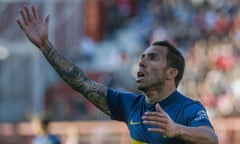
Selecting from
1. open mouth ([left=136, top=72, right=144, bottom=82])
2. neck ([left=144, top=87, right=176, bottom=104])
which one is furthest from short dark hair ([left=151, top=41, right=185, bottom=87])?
open mouth ([left=136, top=72, right=144, bottom=82])

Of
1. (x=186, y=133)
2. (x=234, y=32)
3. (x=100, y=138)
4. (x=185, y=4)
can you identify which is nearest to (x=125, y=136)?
(x=100, y=138)

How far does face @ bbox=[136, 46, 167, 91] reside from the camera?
6.92 metres

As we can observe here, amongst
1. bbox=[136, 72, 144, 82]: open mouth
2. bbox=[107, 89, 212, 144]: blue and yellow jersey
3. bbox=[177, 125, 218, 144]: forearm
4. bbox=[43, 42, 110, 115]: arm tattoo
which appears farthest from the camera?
bbox=[43, 42, 110, 115]: arm tattoo

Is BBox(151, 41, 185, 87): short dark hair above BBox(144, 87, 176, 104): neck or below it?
above

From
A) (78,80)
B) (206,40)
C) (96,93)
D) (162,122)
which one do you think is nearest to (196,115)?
(162,122)

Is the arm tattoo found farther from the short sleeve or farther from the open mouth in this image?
the short sleeve

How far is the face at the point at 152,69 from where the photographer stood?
6.92 metres

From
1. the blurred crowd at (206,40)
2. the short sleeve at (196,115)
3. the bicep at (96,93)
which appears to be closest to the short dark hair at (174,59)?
the short sleeve at (196,115)

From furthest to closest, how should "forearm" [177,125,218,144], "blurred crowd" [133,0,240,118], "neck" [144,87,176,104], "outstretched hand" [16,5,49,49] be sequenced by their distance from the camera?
"blurred crowd" [133,0,240,118] → "outstretched hand" [16,5,49,49] → "neck" [144,87,176,104] → "forearm" [177,125,218,144]

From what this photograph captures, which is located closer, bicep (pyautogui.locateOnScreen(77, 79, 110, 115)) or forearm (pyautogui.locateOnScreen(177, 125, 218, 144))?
forearm (pyautogui.locateOnScreen(177, 125, 218, 144))

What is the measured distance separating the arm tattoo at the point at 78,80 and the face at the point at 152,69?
703mm

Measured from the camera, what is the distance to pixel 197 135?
6273mm

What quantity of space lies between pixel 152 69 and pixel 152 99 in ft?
0.78

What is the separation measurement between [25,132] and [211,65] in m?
4.40
